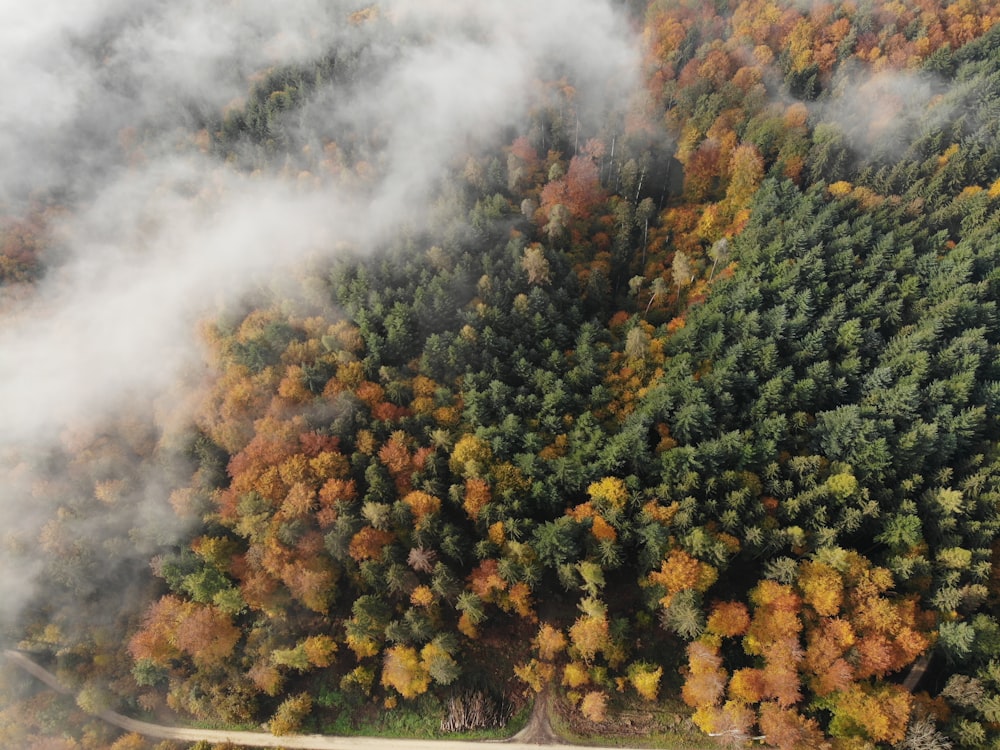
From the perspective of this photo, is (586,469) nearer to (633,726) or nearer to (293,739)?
(633,726)

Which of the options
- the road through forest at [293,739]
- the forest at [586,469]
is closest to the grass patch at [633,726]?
the forest at [586,469]

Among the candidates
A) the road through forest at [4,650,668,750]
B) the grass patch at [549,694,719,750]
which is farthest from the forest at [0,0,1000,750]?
the road through forest at [4,650,668,750]

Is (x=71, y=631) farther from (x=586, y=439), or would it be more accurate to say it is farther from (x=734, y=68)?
(x=734, y=68)

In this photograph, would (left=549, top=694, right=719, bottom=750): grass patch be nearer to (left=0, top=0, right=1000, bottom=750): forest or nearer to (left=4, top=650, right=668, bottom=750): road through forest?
(left=0, top=0, right=1000, bottom=750): forest

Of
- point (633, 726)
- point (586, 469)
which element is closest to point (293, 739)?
point (633, 726)

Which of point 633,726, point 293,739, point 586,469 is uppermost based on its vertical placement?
point 586,469
